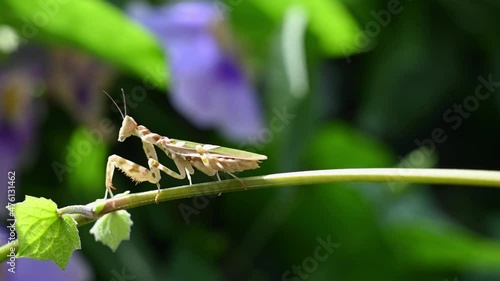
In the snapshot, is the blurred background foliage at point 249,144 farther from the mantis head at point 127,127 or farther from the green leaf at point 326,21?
the mantis head at point 127,127

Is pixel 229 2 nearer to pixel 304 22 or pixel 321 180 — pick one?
pixel 304 22

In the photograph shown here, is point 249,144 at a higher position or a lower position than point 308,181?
lower

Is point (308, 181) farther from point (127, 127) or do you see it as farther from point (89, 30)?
point (89, 30)

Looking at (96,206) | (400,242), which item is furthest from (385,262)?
(96,206)

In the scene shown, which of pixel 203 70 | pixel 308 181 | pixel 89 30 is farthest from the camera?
pixel 203 70

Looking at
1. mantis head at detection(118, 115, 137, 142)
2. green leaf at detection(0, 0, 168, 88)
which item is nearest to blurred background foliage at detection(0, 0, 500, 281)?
green leaf at detection(0, 0, 168, 88)

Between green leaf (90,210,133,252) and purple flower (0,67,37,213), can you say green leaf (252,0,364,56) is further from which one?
green leaf (90,210,133,252)

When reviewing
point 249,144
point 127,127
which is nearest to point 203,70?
point 249,144

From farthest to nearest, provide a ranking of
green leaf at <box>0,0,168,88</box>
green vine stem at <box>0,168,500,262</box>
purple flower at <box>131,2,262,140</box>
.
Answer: purple flower at <box>131,2,262,140</box>, green leaf at <box>0,0,168,88</box>, green vine stem at <box>0,168,500,262</box>
